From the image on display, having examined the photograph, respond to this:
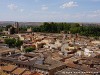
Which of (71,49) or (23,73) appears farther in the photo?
Result: (71,49)

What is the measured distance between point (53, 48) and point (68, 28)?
2901 cm

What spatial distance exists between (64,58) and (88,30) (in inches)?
1258

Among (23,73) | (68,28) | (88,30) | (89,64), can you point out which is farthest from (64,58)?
(68,28)

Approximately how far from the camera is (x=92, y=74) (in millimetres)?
16156

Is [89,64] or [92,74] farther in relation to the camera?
[89,64]

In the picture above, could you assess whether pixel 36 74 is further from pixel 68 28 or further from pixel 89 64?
pixel 68 28

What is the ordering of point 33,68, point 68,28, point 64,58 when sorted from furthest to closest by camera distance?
point 68,28 < point 64,58 < point 33,68

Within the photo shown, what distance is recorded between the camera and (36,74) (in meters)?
15.7

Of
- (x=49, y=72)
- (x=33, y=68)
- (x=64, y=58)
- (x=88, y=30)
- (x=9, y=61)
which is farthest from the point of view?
(x=88, y=30)

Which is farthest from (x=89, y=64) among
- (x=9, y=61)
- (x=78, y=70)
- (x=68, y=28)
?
(x=68, y=28)

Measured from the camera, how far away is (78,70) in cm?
1708

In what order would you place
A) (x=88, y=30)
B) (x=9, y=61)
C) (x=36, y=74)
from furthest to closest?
(x=88, y=30) < (x=9, y=61) < (x=36, y=74)

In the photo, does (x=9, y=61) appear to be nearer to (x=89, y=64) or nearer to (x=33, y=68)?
(x=33, y=68)

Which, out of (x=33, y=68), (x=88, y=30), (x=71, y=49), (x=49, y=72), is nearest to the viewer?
(x=49, y=72)
